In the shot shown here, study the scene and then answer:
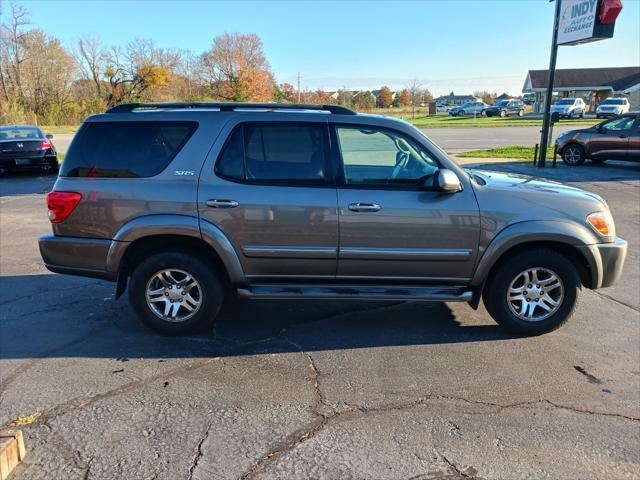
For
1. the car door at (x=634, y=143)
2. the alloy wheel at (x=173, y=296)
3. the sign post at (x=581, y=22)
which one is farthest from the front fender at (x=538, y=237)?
the car door at (x=634, y=143)

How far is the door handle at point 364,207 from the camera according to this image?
3955 mm

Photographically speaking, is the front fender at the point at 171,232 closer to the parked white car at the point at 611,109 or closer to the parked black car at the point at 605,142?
the parked black car at the point at 605,142

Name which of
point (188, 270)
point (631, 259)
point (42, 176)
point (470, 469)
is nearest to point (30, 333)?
point (188, 270)

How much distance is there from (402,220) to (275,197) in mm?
1060

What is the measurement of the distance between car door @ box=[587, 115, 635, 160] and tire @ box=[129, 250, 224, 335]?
1514cm

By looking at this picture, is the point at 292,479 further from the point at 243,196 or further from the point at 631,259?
the point at 631,259

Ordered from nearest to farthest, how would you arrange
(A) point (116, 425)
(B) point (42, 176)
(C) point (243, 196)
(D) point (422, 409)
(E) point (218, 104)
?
1. (A) point (116, 425)
2. (D) point (422, 409)
3. (C) point (243, 196)
4. (E) point (218, 104)
5. (B) point (42, 176)

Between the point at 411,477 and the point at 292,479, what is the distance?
629 millimetres

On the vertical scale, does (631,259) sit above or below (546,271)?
below

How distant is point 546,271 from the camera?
13.6 feet

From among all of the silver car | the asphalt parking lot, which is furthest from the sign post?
the silver car

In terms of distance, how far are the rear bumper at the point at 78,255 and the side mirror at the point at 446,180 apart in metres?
2.76

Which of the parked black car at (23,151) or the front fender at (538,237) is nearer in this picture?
the front fender at (538,237)

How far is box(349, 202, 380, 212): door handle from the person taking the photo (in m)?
3.96
